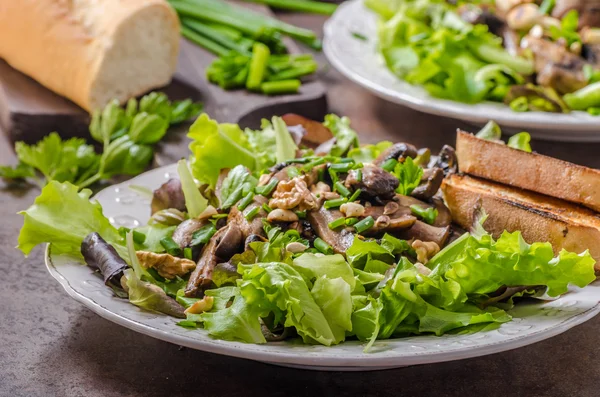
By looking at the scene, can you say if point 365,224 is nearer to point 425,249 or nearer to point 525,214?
point 425,249

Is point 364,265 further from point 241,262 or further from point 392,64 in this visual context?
point 392,64

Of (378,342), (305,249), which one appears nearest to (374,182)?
(305,249)

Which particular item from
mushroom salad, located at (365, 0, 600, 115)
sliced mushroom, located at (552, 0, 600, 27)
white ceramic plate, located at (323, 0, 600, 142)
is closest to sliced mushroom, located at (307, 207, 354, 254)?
white ceramic plate, located at (323, 0, 600, 142)

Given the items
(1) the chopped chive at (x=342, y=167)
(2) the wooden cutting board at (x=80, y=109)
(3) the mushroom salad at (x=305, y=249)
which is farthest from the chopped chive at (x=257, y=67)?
(1) the chopped chive at (x=342, y=167)

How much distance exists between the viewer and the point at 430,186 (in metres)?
2.20

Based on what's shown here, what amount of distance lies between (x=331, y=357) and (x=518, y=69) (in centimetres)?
232

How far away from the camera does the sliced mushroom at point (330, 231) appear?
203 cm

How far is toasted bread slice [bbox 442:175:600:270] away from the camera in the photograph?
6.71 ft

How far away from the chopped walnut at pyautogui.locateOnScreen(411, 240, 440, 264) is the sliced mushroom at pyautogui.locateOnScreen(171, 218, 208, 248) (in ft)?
1.93

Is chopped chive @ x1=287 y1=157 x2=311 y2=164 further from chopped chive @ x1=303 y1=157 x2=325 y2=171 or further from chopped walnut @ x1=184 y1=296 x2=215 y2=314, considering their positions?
chopped walnut @ x1=184 y1=296 x2=215 y2=314

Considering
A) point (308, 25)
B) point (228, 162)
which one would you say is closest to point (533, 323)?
point (228, 162)

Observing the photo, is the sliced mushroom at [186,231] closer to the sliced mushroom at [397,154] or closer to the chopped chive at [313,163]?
the chopped chive at [313,163]

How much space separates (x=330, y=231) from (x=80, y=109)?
2021mm

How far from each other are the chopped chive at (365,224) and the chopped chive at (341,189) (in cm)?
11
